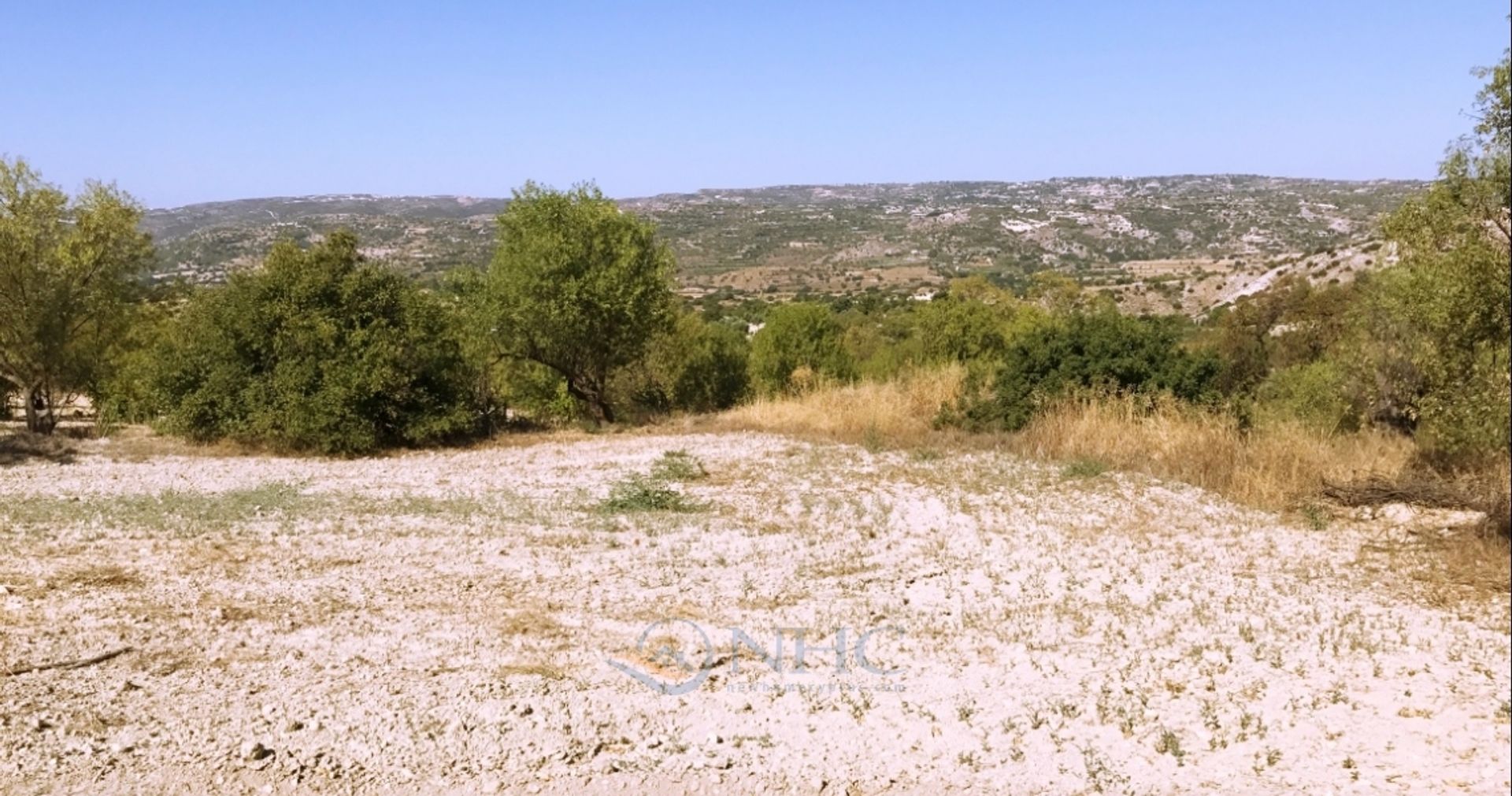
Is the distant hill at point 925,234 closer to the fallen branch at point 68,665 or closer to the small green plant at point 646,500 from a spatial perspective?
the small green plant at point 646,500

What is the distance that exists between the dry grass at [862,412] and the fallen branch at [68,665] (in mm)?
9370

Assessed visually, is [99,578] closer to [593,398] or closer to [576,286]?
[576,286]

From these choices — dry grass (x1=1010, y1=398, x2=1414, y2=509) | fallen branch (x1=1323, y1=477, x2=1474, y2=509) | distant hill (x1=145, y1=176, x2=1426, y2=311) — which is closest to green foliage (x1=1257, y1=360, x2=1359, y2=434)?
dry grass (x1=1010, y1=398, x2=1414, y2=509)

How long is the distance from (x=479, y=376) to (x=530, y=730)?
1191 centimetres

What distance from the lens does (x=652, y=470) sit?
11.7 metres

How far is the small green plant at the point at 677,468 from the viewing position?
1133 centimetres

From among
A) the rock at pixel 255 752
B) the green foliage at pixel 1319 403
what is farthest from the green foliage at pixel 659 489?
the green foliage at pixel 1319 403

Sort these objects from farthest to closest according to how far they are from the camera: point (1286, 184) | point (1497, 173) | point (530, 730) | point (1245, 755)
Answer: point (1286, 184) < point (1497, 173) < point (530, 730) < point (1245, 755)

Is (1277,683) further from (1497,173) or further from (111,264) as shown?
(111,264)

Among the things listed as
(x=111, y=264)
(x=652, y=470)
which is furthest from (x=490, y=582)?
(x=111, y=264)

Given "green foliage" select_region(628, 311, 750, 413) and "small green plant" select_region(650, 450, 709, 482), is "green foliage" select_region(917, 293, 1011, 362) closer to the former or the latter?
"green foliage" select_region(628, 311, 750, 413)

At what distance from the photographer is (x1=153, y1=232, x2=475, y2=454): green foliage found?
43.8 ft

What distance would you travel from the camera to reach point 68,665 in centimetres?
561

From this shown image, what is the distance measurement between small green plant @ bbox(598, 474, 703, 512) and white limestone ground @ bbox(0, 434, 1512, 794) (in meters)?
0.24
